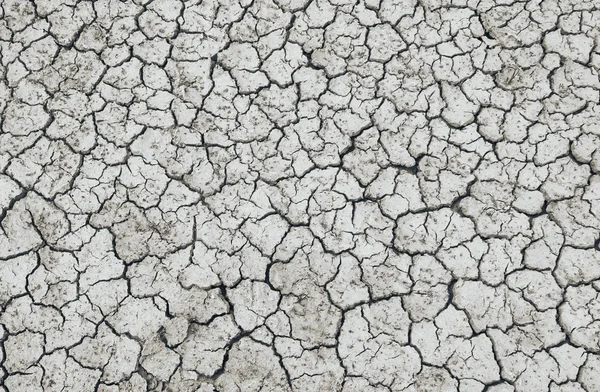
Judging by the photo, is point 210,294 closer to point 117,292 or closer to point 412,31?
point 117,292

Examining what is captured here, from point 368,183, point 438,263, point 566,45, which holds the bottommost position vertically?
point 438,263

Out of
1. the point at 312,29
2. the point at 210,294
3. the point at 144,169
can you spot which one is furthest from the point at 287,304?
the point at 312,29

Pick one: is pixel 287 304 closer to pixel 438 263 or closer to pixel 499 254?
pixel 438 263

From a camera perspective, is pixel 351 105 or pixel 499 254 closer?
pixel 499 254

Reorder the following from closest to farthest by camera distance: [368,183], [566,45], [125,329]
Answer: [125,329] < [368,183] < [566,45]

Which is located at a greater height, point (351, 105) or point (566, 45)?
point (566, 45)

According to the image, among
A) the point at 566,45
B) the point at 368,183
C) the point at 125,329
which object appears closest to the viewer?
the point at 125,329

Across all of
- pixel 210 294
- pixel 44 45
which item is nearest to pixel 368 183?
pixel 210 294
